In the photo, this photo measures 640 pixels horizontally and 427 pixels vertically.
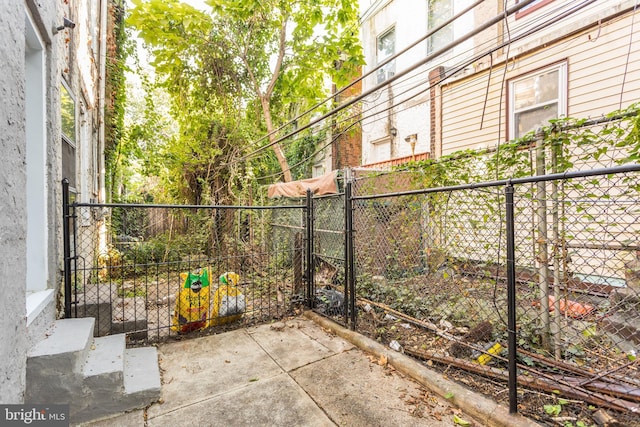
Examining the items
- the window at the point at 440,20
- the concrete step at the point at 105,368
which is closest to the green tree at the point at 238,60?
the window at the point at 440,20

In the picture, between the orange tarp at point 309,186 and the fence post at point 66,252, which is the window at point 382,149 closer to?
the orange tarp at point 309,186

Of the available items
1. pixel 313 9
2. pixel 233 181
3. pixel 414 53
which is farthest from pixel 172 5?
pixel 414 53

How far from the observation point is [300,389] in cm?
252

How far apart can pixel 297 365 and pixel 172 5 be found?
6868 mm

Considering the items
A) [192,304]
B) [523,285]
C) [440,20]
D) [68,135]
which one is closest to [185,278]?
[192,304]

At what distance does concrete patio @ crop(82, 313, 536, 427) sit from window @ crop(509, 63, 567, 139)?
15.6 feet

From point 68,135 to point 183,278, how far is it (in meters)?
2.34

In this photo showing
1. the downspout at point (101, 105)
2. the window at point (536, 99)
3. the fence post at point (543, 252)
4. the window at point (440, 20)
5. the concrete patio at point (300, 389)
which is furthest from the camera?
the window at point (440, 20)

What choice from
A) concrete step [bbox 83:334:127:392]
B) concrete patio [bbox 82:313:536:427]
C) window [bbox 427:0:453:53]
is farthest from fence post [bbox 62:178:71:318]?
window [bbox 427:0:453:53]

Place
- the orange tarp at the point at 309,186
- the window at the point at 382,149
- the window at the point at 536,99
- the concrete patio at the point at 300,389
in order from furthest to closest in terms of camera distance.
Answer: the window at the point at 382,149 → the orange tarp at the point at 309,186 → the window at the point at 536,99 → the concrete patio at the point at 300,389

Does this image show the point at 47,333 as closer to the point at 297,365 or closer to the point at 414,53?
the point at 297,365

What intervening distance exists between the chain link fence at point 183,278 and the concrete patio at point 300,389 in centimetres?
42

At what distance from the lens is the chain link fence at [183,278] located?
10.6 feet

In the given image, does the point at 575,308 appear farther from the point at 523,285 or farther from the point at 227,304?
the point at 227,304
